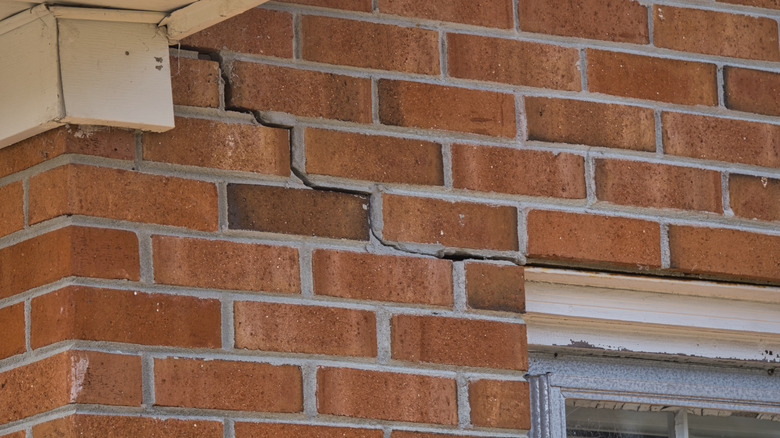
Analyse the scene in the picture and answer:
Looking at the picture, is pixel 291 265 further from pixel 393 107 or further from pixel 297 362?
pixel 393 107

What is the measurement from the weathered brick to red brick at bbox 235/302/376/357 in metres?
0.22

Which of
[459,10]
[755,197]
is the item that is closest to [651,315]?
[755,197]

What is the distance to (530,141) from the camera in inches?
91.0

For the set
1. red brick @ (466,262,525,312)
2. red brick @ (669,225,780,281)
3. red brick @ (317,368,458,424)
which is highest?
red brick @ (669,225,780,281)

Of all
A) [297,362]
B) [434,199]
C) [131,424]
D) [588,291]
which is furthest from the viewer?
[588,291]

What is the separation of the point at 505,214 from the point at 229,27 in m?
0.56

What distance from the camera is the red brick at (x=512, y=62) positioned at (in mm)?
2301

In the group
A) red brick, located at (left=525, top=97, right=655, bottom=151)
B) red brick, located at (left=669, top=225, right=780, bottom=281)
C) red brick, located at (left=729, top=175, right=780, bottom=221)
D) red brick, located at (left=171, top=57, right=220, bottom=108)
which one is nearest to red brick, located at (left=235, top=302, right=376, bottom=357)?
red brick, located at (left=171, top=57, right=220, bottom=108)

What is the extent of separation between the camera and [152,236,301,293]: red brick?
6.54 ft

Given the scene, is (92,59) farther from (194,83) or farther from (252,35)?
(252,35)

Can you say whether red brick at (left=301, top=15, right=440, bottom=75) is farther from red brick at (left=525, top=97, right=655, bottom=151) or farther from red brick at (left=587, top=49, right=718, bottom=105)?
red brick at (left=587, top=49, right=718, bottom=105)

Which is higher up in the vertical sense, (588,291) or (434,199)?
(434,199)

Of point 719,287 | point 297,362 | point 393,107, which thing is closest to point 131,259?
point 297,362

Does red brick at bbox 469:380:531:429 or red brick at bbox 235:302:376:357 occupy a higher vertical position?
red brick at bbox 235:302:376:357
